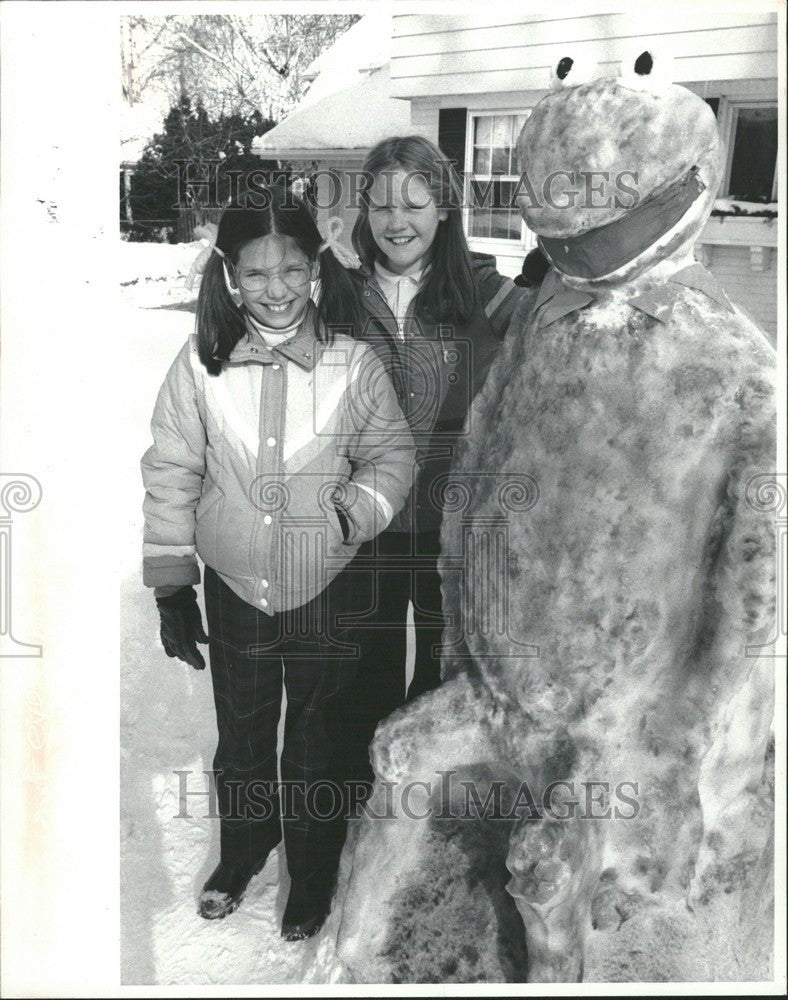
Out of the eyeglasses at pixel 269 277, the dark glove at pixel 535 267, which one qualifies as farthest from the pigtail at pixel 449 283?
the eyeglasses at pixel 269 277

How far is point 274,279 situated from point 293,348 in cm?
13

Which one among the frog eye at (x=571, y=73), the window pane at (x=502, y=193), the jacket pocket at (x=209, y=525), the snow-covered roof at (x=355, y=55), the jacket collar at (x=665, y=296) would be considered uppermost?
the snow-covered roof at (x=355, y=55)

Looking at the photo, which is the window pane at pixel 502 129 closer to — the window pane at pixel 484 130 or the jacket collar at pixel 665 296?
the window pane at pixel 484 130

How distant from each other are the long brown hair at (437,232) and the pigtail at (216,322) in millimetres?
255

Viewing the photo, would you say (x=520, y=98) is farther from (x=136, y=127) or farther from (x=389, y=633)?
(x=389, y=633)

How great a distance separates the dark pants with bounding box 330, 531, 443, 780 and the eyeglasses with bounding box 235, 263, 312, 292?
19.4 inches

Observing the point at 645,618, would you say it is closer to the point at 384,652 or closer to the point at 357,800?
the point at 384,652

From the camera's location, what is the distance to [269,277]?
1917 millimetres

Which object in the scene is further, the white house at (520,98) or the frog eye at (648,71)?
the white house at (520,98)

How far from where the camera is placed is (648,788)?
180 cm

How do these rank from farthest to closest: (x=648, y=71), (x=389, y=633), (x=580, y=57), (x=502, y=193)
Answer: (x=389, y=633)
(x=502, y=193)
(x=580, y=57)
(x=648, y=71)

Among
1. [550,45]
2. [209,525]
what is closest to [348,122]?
[550,45]

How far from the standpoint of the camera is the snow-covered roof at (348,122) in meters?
1.93

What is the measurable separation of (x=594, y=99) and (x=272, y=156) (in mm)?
618
